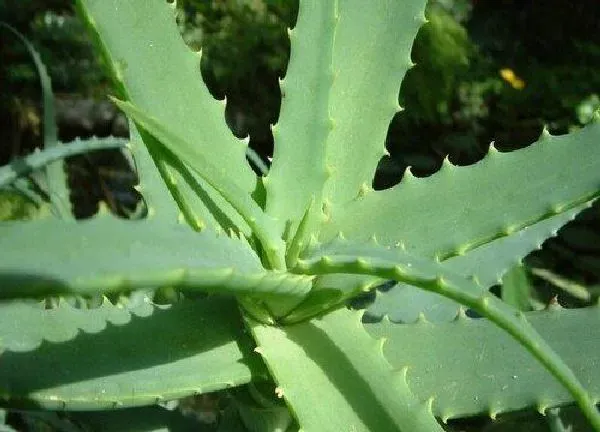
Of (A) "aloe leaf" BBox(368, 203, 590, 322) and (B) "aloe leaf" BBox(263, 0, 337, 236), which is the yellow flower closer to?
(A) "aloe leaf" BBox(368, 203, 590, 322)

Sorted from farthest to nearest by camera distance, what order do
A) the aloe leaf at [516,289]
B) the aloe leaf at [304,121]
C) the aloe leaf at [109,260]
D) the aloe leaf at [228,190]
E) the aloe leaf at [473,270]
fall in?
1. the aloe leaf at [516,289]
2. the aloe leaf at [473,270]
3. the aloe leaf at [304,121]
4. the aloe leaf at [228,190]
5. the aloe leaf at [109,260]

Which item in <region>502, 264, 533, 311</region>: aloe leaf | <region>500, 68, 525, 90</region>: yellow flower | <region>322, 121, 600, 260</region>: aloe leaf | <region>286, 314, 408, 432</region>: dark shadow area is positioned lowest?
<region>500, 68, 525, 90</region>: yellow flower

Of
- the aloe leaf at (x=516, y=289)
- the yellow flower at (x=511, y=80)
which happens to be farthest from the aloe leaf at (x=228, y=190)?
the yellow flower at (x=511, y=80)

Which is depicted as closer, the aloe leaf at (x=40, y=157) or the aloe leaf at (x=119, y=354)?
the aloe leaf at (x=119, y=354)

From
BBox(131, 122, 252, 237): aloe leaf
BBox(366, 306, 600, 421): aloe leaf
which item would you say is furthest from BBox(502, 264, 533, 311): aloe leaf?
BBox(131, 122, 252, 237): aloe leaf

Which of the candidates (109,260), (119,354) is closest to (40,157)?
(119,354)

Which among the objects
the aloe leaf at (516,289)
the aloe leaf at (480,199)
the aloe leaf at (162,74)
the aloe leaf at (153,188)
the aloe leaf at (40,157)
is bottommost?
the aloe leaf at (516,289)

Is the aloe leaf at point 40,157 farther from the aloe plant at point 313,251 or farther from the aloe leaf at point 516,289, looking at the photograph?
the aloe leaf at point 516,289
